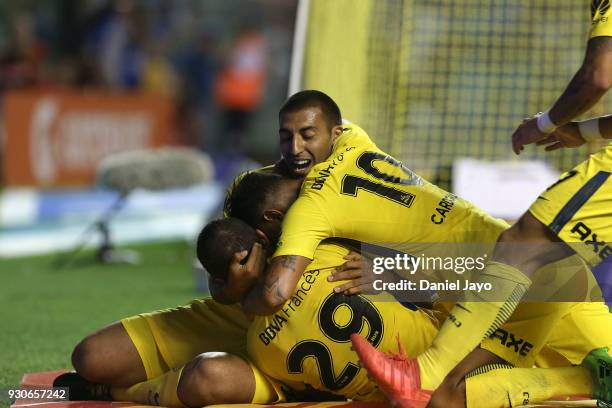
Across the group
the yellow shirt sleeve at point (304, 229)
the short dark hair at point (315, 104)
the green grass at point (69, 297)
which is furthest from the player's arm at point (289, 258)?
the green grass at point (69, 297)

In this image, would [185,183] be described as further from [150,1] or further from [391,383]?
[150,1]

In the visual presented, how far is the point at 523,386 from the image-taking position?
4.54 m

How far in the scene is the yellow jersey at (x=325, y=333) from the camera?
4570 mm

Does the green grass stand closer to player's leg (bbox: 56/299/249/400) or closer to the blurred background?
the blurred background

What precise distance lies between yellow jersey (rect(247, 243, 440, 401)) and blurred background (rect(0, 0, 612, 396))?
5.66 feet

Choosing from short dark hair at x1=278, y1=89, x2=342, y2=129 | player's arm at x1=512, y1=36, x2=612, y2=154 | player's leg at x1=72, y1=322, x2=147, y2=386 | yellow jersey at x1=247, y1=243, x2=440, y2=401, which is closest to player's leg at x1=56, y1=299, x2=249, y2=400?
player's leg at x1=72, y1=322, x2=147, y2=386

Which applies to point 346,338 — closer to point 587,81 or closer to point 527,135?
point 527,135

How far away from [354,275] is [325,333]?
29 cm

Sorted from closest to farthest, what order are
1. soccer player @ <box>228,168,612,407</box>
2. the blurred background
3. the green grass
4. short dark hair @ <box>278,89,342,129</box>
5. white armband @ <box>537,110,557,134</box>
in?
soccer player @ <box>228,168,612,407</box> < white armband @ <box>537,110,557,134</box> < short dark hair @ <box>278,89,342,129</box> < the green grass < the blurred background

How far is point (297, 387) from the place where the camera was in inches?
188

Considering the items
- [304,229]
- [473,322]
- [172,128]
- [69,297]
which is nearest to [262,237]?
[304,229]

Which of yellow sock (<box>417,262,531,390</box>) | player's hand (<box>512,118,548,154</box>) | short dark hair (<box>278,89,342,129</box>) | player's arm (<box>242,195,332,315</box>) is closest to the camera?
yellow sock (<box>417,262,531,390</box>)

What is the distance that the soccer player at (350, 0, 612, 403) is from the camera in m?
4.32

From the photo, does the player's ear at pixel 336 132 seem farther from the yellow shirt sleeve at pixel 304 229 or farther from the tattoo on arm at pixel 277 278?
the tattoo on arm at pixel 277 278
